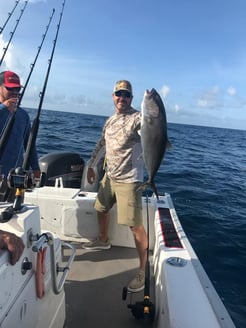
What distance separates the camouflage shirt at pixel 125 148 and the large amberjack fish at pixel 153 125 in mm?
560

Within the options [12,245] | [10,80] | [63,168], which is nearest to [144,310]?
[12,245]

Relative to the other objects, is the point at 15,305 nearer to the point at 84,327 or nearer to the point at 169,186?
the point at 84,327

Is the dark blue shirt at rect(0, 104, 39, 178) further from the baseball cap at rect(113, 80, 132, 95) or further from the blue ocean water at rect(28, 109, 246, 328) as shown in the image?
the blue ocean water at rect(28, 109, 246, 328)

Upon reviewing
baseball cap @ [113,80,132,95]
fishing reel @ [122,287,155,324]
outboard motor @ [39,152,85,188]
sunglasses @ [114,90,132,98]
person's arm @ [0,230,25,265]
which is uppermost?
baseball cap @ [113,80,132,95]

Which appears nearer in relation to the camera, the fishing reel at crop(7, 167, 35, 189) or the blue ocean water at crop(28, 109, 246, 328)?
the fishing reel at crop(7, 167, 35, 189)

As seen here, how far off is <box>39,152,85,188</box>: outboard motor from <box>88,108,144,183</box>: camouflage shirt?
5.49 ft

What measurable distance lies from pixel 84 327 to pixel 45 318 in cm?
70

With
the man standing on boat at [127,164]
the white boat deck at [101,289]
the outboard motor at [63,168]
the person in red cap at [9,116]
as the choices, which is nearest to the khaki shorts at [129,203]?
the man standing on boat at [127,164]

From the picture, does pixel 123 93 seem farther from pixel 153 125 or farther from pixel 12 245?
pixel 12 245

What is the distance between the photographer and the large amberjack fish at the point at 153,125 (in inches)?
86.6

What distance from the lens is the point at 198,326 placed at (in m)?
1.64

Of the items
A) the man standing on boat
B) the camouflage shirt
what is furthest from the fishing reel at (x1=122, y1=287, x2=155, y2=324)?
the camouflage shirt

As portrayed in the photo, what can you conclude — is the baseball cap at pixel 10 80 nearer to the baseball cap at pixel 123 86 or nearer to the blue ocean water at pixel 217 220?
the baseball cap at pixel 123 86

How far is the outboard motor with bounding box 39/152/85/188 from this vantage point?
179 inches
